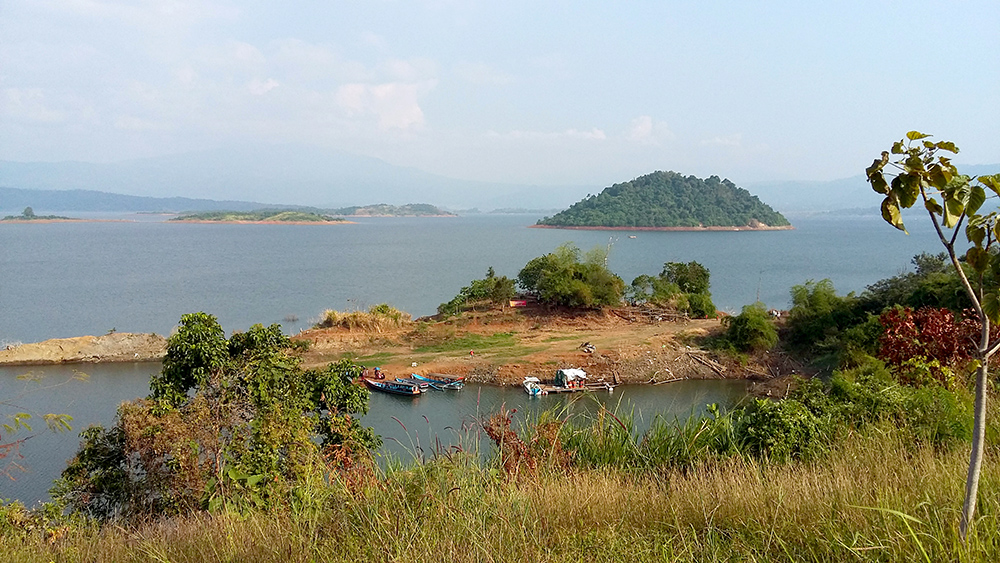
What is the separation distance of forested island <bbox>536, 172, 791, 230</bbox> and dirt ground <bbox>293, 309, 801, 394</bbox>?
289 ft

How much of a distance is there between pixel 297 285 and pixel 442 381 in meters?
27.0

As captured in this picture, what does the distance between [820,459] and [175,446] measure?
5.14 m

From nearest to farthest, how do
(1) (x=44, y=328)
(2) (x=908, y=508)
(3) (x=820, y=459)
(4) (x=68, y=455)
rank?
(2) (x=908, y=508) → (3) (x=820, y=459) → (4) (x=68, y=455) → (1) (x=44, y=328)

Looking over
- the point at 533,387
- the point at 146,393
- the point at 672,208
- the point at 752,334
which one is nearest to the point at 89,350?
the point at 146,393

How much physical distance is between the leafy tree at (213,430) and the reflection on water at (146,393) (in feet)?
18.3

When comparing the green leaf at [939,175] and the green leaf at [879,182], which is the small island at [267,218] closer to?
the green leaf at [879,182]

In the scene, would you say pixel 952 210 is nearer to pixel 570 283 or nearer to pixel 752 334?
pixel 752 334

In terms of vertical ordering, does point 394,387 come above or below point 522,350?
below

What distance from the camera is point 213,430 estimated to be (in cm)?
601

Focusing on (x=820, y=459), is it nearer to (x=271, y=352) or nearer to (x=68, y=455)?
(x=271, y=352)

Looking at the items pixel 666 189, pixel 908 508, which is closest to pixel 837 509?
pixel 908 508

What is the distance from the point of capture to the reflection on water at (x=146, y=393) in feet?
42.7

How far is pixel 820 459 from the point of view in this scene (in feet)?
12.1

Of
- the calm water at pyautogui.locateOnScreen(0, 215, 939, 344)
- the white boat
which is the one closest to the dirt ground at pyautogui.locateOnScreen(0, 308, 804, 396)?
the white boat
